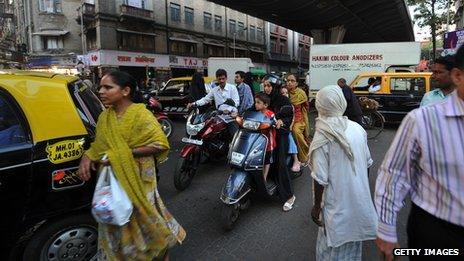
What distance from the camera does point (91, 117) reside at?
2.90 m

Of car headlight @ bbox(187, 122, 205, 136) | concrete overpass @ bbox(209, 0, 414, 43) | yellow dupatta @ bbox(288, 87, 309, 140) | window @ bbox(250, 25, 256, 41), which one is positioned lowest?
car headlight @ bbox(187, 122, 205, 136)

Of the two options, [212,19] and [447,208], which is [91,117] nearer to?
[447,208]

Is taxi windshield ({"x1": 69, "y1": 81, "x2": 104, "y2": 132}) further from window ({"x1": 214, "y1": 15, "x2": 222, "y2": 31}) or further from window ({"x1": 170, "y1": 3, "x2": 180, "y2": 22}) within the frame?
window ({"x1": 214, "y1": 15, "x2": 222, "y2": 31})

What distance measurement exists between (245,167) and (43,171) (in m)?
2.11

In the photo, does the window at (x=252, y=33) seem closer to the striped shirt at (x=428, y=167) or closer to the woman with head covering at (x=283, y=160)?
the woman with head covering at (x=283, y=160)

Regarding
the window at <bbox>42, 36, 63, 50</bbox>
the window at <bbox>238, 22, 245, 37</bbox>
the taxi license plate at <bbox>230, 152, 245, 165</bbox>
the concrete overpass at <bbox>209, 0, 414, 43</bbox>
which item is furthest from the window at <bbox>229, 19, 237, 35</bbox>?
the taxi license plate at <bbox>230, 152, 245, 165</bbox>

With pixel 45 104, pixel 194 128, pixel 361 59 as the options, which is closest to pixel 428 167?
pixel 45 104

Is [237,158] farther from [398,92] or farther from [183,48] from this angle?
[183,48]

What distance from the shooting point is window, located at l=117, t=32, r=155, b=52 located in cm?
2972

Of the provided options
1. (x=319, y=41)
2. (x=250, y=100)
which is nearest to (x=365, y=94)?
(x=250, y=100)

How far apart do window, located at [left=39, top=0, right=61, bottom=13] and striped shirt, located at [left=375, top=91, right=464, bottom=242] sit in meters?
34.5

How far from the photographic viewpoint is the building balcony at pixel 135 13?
29234mm

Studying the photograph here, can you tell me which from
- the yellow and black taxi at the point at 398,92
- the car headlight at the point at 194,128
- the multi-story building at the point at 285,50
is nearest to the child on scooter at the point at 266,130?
the car headlight at the point at 194,128

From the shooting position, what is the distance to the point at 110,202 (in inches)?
89.0
